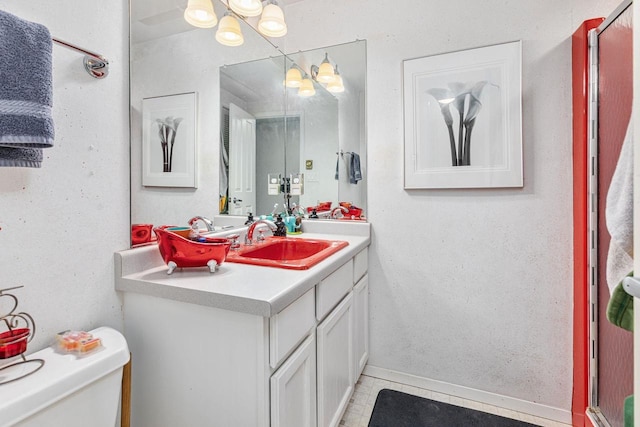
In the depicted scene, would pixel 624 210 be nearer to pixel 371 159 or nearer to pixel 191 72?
pixel 371 159

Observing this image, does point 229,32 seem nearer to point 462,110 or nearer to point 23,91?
point 23,91

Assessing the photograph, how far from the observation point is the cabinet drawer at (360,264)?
5.63 feet

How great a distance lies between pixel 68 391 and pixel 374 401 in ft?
4.87

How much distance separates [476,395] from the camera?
5.78 ft

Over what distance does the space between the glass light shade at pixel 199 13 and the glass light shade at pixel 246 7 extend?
197 millimetres

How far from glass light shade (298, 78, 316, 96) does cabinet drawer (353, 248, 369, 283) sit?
3.82 feet

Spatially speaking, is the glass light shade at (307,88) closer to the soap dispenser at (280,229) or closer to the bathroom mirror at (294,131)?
the bathroom mirror at (294,131)

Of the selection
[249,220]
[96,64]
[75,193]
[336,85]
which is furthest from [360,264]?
[96,64]

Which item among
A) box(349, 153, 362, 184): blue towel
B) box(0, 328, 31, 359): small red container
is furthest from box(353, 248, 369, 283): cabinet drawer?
box(0, 328, 31, 359): small red container

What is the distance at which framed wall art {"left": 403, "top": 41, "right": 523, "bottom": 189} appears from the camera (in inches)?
64.0

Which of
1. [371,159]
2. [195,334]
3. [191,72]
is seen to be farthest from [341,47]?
[195,334]

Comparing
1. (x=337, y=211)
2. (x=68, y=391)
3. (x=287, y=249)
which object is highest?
(x=337, y=211)

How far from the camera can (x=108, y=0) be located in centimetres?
109

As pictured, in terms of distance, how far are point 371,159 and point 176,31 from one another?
1.20 m
